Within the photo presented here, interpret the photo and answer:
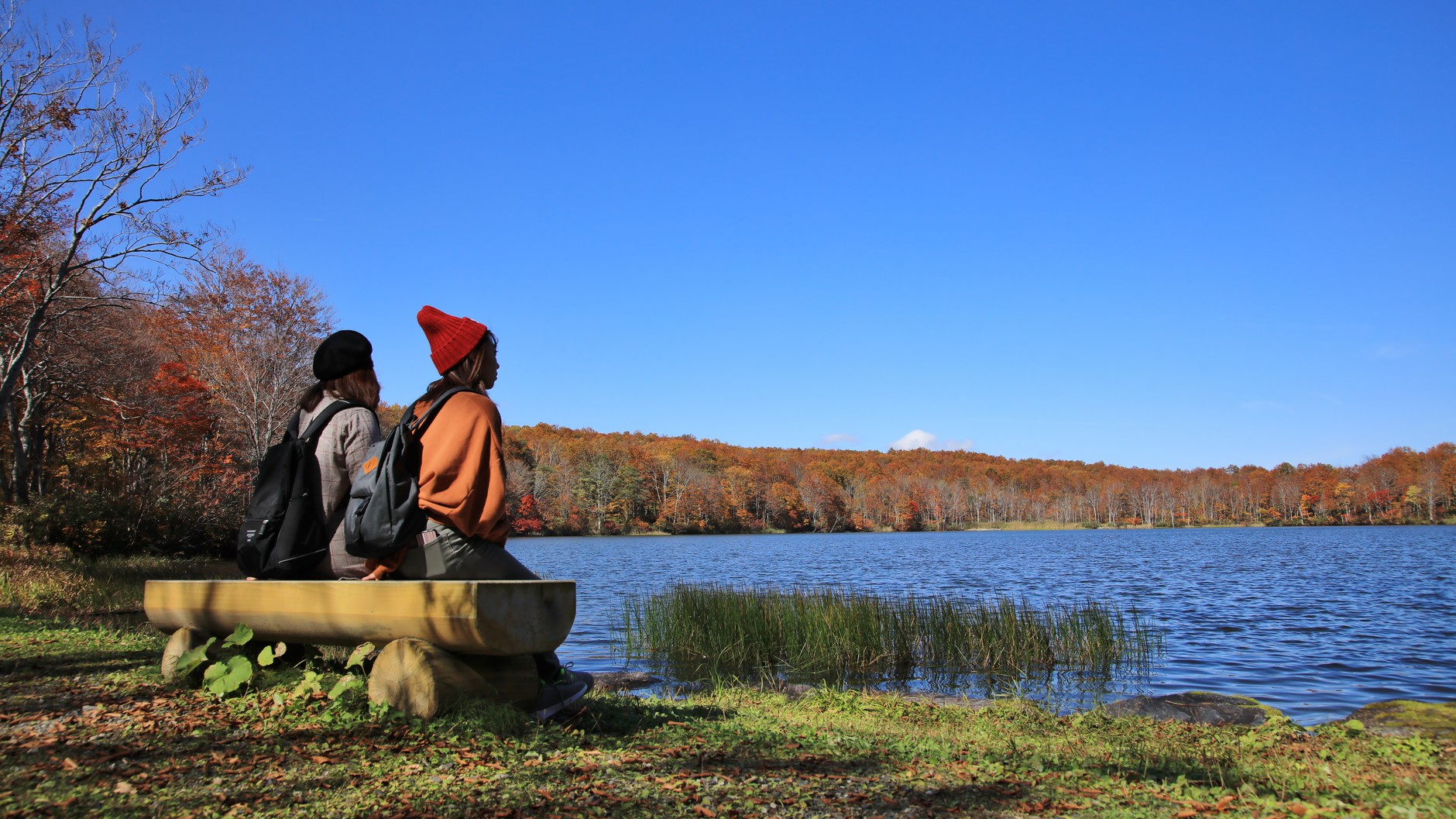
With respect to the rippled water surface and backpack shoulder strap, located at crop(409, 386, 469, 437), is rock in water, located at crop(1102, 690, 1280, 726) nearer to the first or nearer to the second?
the rippled water surface

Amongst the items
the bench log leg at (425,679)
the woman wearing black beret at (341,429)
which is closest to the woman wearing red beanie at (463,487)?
the bench log leg at (425,679)

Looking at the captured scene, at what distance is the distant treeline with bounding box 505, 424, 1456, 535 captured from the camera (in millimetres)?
92062

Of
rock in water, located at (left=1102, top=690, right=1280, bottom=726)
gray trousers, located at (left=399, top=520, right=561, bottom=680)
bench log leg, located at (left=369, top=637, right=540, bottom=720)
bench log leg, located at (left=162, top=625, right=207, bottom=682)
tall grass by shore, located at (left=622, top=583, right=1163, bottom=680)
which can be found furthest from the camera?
tall grass by shore, located at (left=622, top=583, right=1163, bottom=680)

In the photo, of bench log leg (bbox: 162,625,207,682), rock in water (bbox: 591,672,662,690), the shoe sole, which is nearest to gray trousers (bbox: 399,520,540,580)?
the shoe sole

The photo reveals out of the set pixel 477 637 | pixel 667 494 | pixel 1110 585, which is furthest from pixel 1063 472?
pixel 477 637

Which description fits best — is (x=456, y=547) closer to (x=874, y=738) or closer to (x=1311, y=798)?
(x=874, y=738)

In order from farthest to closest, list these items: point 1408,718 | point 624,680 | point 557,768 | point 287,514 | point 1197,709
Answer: point 624,680 → point 1197,709 → point 1408,718 → point 287,514 → point 557,768

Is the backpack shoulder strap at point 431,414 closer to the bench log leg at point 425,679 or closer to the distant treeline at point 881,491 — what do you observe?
the bench log leg at point 425,679

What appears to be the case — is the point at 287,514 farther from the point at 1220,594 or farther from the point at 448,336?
the point at 1220,594

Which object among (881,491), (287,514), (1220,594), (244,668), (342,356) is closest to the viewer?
(244,668)

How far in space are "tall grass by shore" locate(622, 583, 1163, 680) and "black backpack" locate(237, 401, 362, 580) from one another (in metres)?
7.09

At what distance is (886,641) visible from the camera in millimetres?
11617

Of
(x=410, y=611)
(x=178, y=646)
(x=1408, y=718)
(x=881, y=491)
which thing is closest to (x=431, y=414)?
(x=410, y=611)

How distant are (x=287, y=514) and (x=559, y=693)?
1.64 meters
